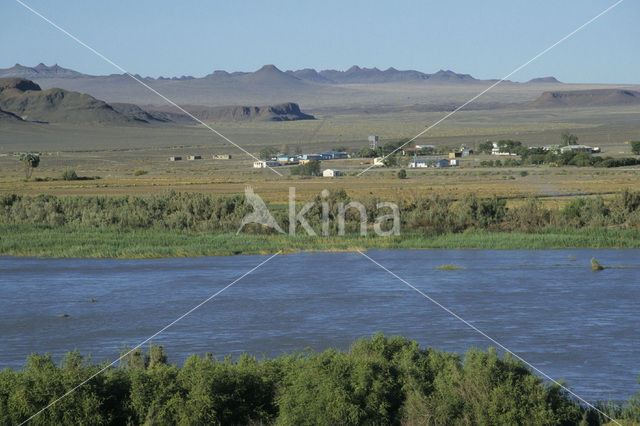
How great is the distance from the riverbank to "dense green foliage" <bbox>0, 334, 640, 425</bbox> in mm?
19095

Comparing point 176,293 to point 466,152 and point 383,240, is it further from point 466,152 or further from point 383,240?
point 466,152

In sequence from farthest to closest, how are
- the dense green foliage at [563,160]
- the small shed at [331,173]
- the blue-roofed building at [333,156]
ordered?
the blue-roofed building at [333,156], the dense green foliage at [563,160], the small shed at [331,173]

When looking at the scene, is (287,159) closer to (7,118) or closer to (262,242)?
(262,242)

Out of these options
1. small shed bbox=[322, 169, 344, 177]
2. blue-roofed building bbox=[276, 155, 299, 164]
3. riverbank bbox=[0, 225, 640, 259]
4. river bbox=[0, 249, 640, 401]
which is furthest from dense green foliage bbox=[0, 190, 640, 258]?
blue-roofed building bbox=[276, 155, 299, 164]

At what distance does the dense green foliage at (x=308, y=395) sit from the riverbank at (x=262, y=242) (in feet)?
62.6

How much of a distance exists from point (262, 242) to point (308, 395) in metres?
20.8

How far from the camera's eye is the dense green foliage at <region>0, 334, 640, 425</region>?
11.7 meters

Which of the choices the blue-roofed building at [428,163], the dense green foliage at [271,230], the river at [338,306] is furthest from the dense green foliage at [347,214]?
the blue-roofed building at [428,163]

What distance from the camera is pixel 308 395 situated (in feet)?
38.8

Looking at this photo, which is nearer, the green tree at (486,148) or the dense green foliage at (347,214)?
the dense green foliage at (347,214)

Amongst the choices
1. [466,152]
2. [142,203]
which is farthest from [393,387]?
[466,152]

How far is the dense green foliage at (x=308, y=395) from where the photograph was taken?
11.7 m

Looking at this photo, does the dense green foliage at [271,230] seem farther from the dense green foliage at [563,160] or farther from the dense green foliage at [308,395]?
the dense green foliage at [563,160]

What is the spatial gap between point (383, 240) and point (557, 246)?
20.0 feet
